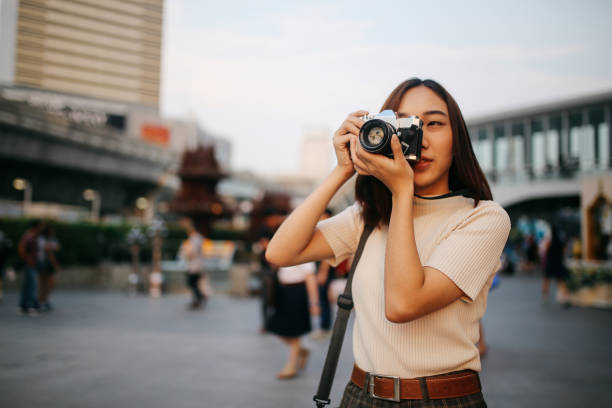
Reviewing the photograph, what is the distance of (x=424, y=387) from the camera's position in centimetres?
148

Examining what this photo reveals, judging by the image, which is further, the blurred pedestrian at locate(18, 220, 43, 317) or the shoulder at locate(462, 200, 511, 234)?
the blurred pedestrian at locate(18, 220, 43, 317)

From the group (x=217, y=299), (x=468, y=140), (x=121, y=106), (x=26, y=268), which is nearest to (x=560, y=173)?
(x=217, y=299)

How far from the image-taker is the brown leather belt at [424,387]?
58.4 inches

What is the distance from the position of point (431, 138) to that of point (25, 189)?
2836 cm

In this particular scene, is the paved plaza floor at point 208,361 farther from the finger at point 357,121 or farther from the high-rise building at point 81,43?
the high-rise building at point 81,43

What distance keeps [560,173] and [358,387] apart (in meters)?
35.6

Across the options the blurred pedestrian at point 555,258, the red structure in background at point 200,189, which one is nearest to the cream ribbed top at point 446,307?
the blurred pedestrian at point 555,258

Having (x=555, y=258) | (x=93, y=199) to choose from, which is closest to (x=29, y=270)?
(x=555, y=258)

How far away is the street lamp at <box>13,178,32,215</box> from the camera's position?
24.9 metres

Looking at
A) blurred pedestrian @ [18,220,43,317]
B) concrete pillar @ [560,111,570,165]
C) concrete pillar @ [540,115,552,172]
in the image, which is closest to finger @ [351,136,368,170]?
blurred pedestrian @ [18,220,43,317]

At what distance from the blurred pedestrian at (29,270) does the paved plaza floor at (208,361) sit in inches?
15.3

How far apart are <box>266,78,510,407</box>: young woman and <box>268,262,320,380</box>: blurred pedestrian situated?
14.9 ft

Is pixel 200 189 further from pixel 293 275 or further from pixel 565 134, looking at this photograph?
pixel 293 275

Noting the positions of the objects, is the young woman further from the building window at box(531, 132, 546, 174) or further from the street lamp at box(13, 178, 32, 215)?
the building window at box(531, 132, 546, 174)
